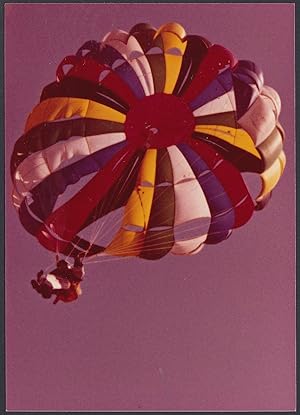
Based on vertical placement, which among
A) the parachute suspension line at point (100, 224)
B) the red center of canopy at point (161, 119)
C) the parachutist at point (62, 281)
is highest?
the red center of canopy at point (161, 119)

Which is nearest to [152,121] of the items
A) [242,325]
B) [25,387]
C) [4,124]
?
[4,124]

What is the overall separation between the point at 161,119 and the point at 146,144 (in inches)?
6.4

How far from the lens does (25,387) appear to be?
4.20 meters

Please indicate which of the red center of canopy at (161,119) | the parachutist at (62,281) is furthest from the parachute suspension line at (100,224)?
the red center of canopy at (161,119)

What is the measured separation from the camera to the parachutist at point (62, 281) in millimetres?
4012

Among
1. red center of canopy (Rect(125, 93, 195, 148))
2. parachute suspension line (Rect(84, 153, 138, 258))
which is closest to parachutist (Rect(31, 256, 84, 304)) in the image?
parachute suspension line (Rect(84, 153, 138, 258))

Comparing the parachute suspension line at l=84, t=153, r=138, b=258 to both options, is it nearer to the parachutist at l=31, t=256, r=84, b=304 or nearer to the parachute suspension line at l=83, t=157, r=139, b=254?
the parachute suspension line at l=83, t=157, r=139, b=254

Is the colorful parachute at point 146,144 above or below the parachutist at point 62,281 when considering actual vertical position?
above

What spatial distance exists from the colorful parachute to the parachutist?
0.16 metres

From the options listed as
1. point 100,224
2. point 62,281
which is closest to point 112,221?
point 100,224

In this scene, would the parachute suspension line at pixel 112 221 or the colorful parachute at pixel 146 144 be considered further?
the parachute suspension line at pixel 112 221

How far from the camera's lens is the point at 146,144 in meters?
4.09

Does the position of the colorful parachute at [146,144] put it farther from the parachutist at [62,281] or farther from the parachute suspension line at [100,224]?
the parachutist at [62,281]

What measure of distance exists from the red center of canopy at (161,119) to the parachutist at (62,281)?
0.80 m
